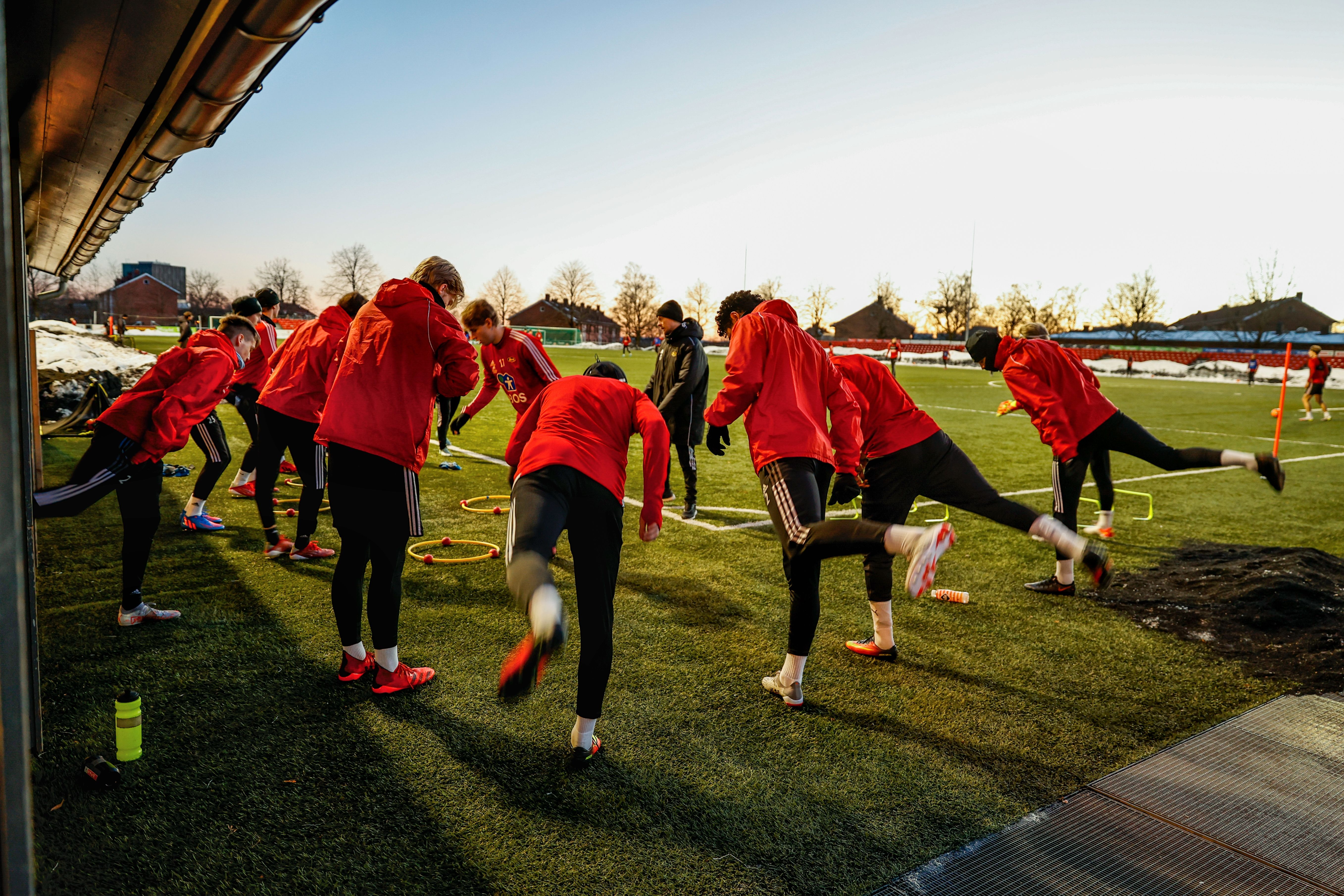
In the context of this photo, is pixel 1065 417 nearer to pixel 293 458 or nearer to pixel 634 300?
pixel 293 458

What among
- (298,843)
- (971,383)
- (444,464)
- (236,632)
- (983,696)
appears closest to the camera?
(298,843)

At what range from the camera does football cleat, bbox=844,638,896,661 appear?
15.4 feet

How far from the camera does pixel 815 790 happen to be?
3.27 metres

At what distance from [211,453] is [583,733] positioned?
5185 millimetres

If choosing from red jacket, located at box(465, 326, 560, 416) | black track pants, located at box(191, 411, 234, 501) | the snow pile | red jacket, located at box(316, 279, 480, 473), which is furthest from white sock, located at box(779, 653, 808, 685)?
the snow pile

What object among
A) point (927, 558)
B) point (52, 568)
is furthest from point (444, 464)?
point (927, 558)

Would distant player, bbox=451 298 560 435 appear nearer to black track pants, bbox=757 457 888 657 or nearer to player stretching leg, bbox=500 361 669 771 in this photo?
player stretching leg, bbox=500 361 669 771

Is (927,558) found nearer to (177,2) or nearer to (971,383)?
(177,2)

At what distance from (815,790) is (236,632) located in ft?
11.8

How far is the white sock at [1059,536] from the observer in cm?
370

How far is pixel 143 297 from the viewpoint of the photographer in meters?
92.6

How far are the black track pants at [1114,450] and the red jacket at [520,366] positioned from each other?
13.2ft

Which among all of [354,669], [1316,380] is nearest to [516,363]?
[354,669]

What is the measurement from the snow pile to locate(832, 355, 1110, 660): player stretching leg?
13.7 metres
